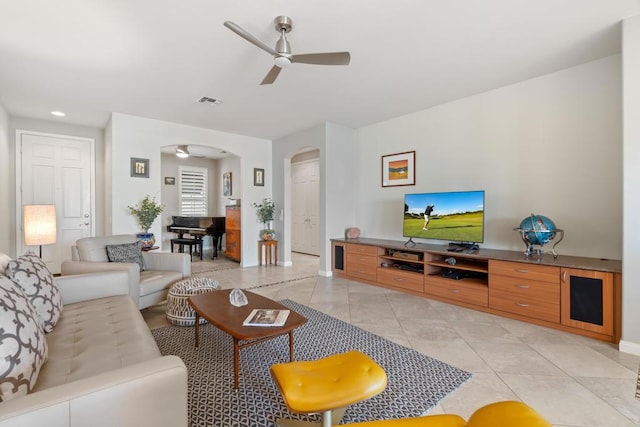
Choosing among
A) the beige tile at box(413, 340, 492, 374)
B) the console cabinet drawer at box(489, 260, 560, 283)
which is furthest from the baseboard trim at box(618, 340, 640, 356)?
the beige tile at box(413, 340, 492, 374)

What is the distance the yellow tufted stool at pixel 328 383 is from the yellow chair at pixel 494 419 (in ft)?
1.28

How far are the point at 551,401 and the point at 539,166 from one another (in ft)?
8.54

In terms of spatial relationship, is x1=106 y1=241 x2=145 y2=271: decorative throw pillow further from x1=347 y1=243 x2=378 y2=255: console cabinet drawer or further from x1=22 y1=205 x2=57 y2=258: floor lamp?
x1=347 y1=243 x2=378 y2=255: console cabinet drawer

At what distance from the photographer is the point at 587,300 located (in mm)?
2652

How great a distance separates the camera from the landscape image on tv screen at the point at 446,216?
140 inches

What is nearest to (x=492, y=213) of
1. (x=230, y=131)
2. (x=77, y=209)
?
(x=230, y=131)

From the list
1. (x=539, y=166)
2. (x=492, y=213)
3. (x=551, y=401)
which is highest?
(x=539, y=166)

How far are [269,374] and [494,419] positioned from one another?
5.33ft

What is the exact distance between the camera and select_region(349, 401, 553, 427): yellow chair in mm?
726

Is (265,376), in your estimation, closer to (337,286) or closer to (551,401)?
(551,401)

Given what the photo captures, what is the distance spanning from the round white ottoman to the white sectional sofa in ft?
2.61

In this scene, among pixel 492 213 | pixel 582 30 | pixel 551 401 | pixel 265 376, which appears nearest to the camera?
pixel 551 401

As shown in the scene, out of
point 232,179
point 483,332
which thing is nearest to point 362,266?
point 483,332

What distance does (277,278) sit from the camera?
496 centimetres
